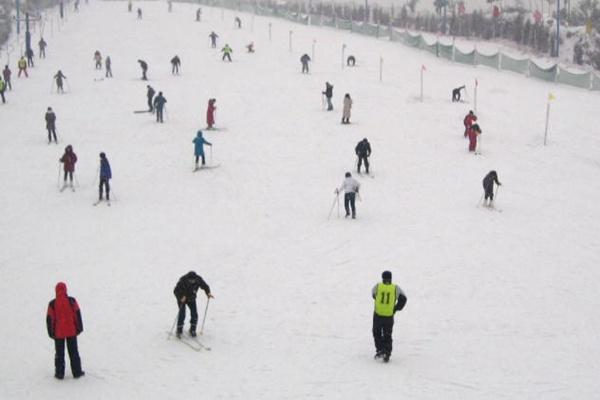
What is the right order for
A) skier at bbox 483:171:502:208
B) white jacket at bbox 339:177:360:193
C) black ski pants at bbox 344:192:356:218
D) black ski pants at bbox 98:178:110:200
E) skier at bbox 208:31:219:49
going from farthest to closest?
skier at bbox 208:31:219:49, black ski pants at bbox 98:178:110:200, skier at bbox 483:171:502:208, black ski pants at bbox 344:192:356:218, white jacket at bbox 339:177:360:193

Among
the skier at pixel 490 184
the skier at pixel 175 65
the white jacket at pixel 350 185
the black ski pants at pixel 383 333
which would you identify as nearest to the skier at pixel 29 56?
the skier at pixel 175 65

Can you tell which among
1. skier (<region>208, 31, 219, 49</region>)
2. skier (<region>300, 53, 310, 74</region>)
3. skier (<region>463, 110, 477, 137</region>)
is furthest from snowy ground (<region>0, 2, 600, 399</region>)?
skier (<region>208, 31, 219, 49</region>)

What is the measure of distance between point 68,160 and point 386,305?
47.2 feet

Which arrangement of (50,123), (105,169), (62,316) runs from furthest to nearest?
(50,123) → (105,169) → (62,316)

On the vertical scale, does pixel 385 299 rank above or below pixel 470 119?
below

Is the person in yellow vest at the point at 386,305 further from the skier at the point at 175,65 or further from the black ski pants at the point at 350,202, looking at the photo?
the skier at the point at 175,65

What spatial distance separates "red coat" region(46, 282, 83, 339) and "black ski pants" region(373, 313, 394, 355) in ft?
14.6

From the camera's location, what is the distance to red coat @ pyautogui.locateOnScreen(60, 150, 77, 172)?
22594 mm

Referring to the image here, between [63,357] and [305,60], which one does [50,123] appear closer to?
[63,357]

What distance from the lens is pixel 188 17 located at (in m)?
73.2

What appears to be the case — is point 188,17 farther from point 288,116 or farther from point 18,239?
point 18,239

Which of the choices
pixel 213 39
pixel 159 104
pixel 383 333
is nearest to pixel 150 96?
pixel 159 104

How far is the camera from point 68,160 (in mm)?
22688

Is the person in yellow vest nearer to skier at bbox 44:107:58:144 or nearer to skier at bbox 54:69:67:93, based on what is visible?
skier at bbox 44:107:58:144
